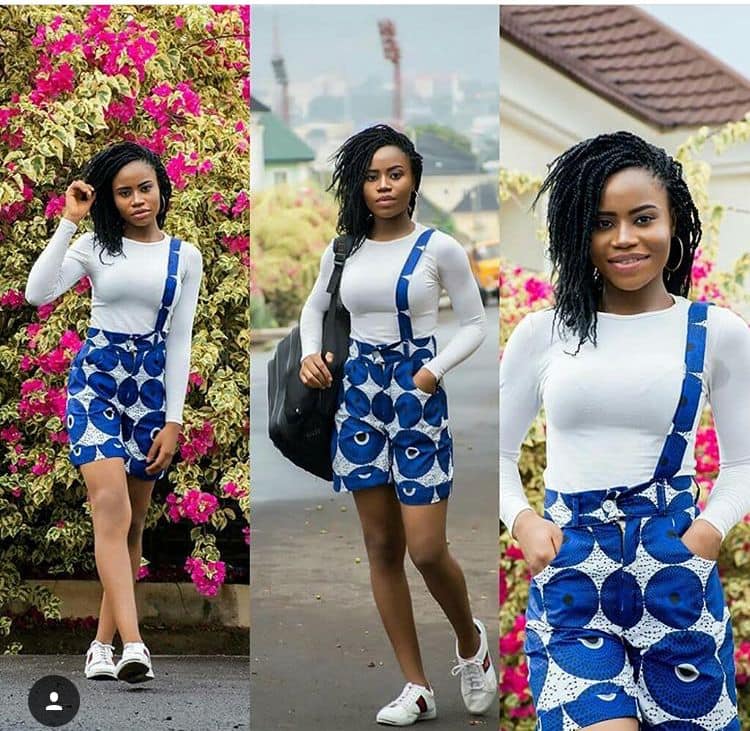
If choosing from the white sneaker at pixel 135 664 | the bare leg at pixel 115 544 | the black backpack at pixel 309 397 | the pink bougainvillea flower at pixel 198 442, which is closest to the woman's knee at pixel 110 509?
the bare leg at pixel 115 544

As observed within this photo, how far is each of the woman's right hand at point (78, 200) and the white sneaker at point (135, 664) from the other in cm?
128

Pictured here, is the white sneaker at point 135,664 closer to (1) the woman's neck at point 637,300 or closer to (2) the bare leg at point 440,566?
(2) the bare leg at point 440,566

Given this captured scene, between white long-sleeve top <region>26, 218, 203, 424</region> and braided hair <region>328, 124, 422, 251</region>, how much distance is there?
0.47m

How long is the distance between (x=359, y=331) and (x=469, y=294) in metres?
0.34

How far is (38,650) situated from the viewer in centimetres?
403

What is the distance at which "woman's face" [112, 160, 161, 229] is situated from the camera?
388 centimetres

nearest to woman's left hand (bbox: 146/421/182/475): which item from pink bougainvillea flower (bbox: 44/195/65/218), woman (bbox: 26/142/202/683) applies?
woman (bbox: 26/142/202/683)

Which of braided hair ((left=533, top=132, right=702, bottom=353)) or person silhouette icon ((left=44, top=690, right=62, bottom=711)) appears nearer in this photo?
braided hair ((left=533, top=132, right=702, bottom=353))

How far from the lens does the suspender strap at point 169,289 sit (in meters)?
3.87

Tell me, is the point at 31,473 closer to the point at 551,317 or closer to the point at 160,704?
the point at 160,704

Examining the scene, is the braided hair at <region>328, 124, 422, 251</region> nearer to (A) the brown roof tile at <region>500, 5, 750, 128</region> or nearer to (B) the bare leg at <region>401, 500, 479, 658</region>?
(A) the brown roof tile at <region>500, 5, 750, 128</region>

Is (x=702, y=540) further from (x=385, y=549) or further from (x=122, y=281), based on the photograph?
(x=122, y=281)

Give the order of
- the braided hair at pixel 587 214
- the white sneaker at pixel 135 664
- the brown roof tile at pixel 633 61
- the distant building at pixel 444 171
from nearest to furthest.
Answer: the braided hair at pixel 587 214
the distant building at pixel 444 171
the white sneaker at pixel 135 664
the brown roof tile at pixel 633 61

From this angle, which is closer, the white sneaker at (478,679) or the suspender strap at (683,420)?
the suspender strap at (683,420)
